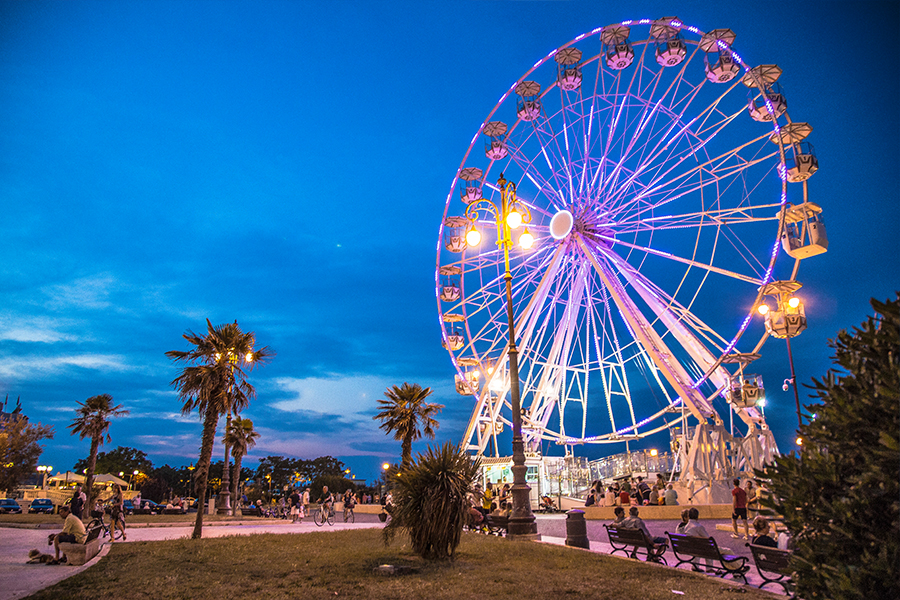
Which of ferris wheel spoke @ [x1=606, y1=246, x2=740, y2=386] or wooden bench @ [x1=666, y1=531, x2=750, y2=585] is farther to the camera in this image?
ferris wheel spoke @ [x1=606, y1=246, x2=740, y2=386]

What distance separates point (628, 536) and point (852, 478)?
9147mm

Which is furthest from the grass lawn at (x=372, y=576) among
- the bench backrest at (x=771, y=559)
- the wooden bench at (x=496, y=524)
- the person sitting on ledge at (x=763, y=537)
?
the wooden bench at (x=496, y=524)

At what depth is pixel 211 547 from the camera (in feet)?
42.5

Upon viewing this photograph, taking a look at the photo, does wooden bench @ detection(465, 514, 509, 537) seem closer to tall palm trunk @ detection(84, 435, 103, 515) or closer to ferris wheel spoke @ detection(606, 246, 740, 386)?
ferris wheel spoke @ detection(606, 246, 740, 386)

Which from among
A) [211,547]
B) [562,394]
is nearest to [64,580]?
A: [211,547]

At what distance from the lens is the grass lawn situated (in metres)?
7.52

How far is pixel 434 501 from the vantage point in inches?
398

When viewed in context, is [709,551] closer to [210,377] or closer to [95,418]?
[210,377]

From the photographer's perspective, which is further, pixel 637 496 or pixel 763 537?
pixel 637 496

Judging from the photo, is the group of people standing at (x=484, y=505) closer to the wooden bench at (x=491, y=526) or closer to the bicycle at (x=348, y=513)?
the wooden bench at (x=491, y=526)

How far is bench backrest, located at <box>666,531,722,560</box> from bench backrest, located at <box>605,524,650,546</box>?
4.77 ft

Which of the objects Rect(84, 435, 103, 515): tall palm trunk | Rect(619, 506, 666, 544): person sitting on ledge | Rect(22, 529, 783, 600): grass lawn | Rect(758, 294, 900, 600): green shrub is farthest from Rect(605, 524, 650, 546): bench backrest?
Rect(84, 435, 103, 515): tall palm trunk

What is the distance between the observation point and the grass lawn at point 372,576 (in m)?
7.52

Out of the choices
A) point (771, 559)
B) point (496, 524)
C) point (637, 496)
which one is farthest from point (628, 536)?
point (637, 496)
